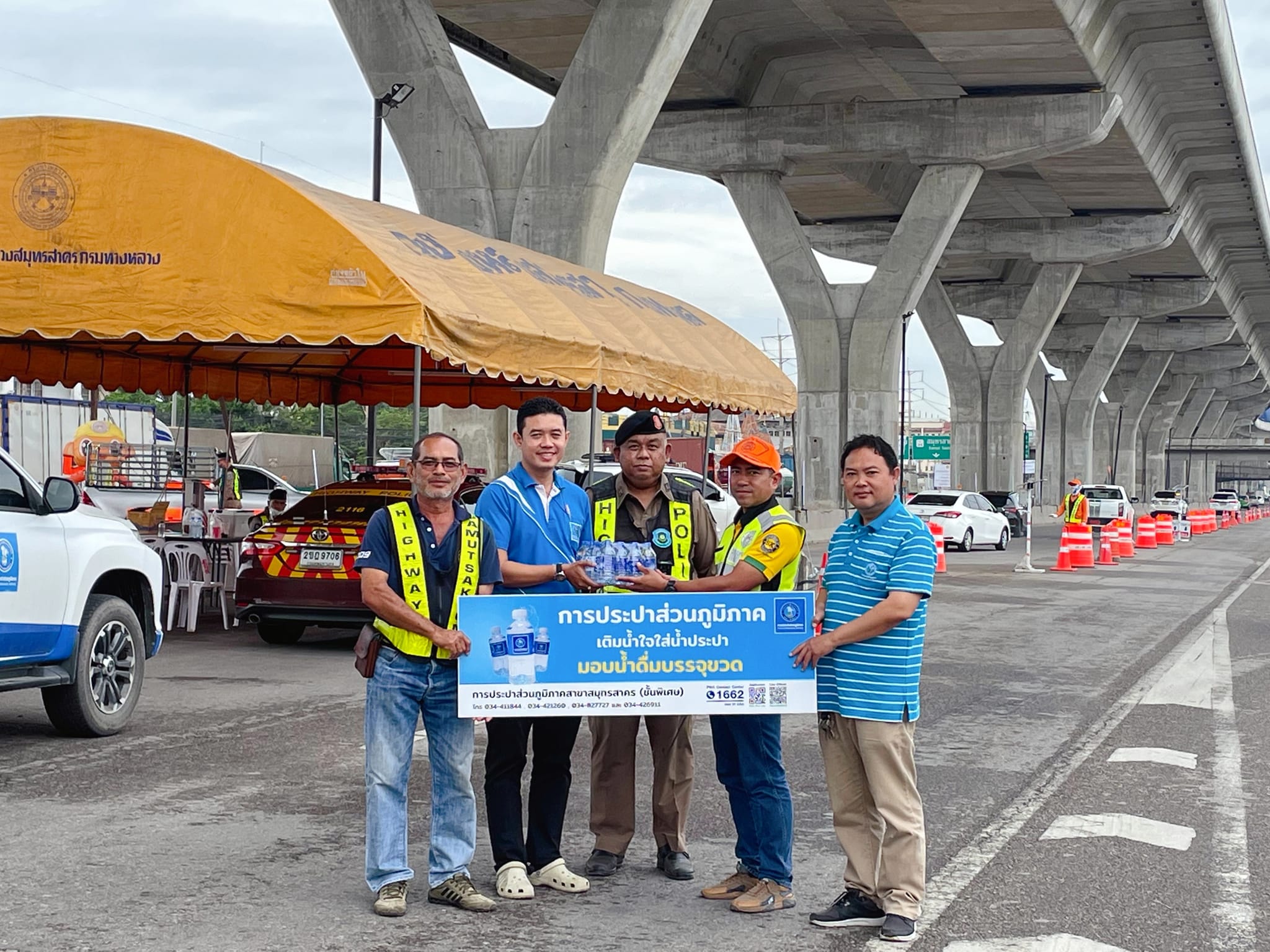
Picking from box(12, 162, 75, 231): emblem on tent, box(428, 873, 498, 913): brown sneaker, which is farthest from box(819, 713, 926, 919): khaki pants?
box(12, 162, 75, 231): emblem on tent

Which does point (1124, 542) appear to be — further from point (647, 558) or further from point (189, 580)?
point (647, 558)

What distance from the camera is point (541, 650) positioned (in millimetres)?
5926

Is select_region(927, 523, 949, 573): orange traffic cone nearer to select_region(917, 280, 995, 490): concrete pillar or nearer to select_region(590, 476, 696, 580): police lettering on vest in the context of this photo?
select_region(590, 476, 696, 580): police lettering on vest

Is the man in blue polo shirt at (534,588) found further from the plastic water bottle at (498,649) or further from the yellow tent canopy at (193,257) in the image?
the yellow tent canopy at (193,257)

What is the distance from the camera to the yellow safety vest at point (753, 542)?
6.03m

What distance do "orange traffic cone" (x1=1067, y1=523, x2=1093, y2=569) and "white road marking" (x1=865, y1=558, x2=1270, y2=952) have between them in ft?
63.2

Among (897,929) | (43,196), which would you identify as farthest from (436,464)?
(43,196)

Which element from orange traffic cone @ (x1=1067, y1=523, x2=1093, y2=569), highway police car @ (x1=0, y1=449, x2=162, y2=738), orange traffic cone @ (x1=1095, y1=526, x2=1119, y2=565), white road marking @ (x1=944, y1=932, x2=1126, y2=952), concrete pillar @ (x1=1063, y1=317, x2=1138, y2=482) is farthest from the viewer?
concrete pillar @ (x1=1063, y1=317, x2=1138, y2=482)

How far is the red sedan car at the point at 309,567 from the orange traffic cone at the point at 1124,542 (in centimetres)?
2495

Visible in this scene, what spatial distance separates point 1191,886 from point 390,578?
11.3ft

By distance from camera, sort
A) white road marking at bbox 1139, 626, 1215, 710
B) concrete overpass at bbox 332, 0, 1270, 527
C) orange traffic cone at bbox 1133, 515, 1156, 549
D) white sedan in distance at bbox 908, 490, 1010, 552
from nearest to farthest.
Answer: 1. white road marking at bbox 1139, 626, 1215, 710
2. concrete overpass at bbox 332, 0, 1270, 527
3. white sedan in distance at bbox 908, 490, 1010, 552
4. orange traffic cone at bbox 1133, 515, 1156, 549

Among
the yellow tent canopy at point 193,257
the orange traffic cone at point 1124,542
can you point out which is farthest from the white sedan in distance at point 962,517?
the yellow tent canopy at point 193,257

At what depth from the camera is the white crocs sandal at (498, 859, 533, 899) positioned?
236 inches

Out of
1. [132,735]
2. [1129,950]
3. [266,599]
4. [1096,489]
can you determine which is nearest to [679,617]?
[1129,950]
